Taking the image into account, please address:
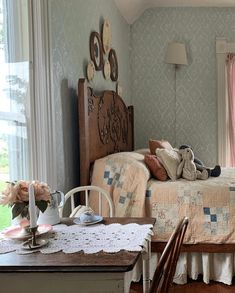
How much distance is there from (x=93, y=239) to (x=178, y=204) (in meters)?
1.22

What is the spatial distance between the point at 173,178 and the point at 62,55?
1222 millimetres

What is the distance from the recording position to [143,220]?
5.70ft

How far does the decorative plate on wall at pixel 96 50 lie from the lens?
306 cm

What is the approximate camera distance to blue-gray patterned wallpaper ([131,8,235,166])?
464 cm

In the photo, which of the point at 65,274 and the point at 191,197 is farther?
the point at 191,197

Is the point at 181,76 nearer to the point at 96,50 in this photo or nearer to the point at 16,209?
the point at 96,50

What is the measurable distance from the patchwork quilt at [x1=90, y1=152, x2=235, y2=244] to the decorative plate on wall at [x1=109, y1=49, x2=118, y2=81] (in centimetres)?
133

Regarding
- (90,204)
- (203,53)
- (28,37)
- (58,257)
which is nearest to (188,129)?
(203,53)

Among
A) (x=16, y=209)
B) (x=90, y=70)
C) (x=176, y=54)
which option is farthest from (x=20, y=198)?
(x=176, y=54)

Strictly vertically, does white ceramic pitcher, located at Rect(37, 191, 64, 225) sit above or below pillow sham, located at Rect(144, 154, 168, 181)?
below

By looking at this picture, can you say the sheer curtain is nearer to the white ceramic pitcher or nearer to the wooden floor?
the wooden floor

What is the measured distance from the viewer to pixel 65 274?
1.19 metres

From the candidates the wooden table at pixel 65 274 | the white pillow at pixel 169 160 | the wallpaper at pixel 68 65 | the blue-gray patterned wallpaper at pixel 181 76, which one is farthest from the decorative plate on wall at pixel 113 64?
the wooden table at pixel 65 274

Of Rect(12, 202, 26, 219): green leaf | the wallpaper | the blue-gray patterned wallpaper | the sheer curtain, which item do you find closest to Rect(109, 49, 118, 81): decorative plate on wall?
the wallpaper
